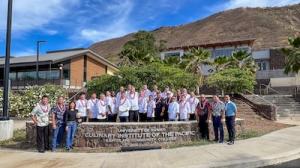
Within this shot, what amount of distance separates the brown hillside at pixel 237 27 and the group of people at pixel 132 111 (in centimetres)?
10497

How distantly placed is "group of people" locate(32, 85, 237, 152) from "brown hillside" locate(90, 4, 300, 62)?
4133 inches

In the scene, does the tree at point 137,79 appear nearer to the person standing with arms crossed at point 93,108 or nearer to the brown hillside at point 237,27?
the person standing with arms crossed at point 93,108

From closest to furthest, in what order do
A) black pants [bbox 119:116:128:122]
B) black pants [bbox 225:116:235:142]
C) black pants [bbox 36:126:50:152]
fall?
black pants [bbox 36:126:50:152] < black pants [bbox 225:116:235:142] < black pants [bbox 119:116:128:122]

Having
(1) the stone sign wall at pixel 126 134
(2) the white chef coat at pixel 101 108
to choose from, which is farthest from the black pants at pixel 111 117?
(1) the stone sign wall at pixel 126 134

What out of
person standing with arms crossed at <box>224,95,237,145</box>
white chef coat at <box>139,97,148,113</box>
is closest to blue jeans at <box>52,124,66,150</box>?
white chef coat at <box>139,97,148,113</box>

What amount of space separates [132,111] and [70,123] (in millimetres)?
2486

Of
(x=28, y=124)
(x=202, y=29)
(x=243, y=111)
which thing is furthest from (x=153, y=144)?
(x=202, y=29)

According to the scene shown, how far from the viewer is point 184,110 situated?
15.4 metres

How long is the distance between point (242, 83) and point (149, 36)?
120ft

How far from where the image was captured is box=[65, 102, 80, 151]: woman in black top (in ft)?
45.8

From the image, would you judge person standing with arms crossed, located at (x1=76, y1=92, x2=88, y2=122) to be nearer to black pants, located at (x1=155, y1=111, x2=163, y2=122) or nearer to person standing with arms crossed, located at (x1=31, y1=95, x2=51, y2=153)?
person standing with arms crossed, located at (x1=31, y1=95, x2=51, y2=153)

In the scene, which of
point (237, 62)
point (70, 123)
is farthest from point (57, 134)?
point (237, 62)

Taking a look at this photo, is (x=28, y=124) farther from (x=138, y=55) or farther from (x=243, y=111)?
(x=138, y=55)

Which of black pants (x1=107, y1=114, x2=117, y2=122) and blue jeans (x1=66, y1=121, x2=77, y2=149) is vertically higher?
black pants (x1=107, y1=114, x2=117, y2=122)
